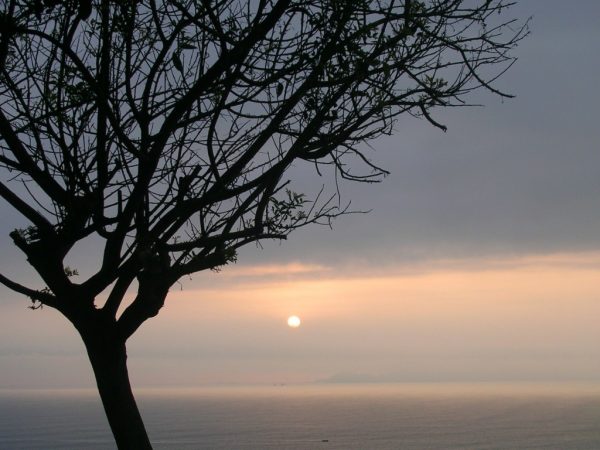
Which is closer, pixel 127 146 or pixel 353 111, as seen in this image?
pixel 127 146

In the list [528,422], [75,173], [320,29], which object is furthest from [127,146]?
[528,422]

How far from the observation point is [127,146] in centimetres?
729

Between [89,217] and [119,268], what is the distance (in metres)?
0.64

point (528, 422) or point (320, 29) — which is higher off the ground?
point (528, 422)

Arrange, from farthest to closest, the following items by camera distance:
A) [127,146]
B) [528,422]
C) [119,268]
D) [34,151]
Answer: [528,422] → [34,151] → [119,268] → [127,146]

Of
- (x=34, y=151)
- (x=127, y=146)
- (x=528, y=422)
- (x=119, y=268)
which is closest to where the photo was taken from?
(x=127, y=146)

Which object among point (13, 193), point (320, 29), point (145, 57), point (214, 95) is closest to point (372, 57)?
point (320, 29)

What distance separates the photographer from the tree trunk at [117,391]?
756 centimetres

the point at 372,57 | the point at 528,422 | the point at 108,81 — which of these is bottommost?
the point at 108,81

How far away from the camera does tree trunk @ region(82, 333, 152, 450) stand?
298 inches

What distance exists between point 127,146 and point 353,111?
263 centimetres

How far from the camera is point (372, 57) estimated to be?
26.1 ft

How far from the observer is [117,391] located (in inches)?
301

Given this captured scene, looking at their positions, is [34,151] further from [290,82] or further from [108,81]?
[290,82]
